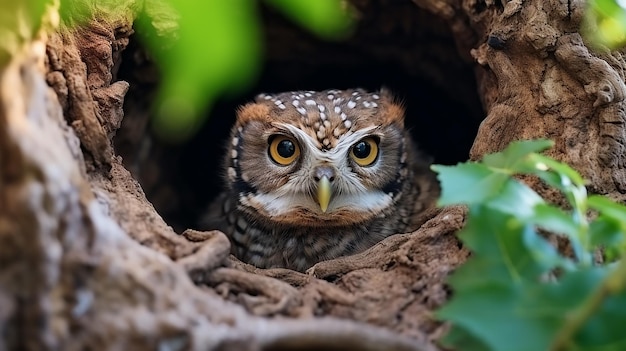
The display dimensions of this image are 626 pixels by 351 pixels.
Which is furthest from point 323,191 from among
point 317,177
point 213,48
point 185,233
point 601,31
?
point 213,48

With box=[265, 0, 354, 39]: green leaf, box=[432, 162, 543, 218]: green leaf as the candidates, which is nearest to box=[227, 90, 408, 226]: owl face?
box=[432, 162, 543, 218]: green leaf

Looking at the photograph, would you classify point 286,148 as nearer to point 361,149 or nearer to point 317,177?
point 317,177

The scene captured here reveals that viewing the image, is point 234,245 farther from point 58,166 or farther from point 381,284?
point 58,166

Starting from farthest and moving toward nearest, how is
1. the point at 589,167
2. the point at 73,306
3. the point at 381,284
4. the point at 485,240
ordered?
the point at 589,167 → the point at 381,284 → the point at 485,240 → the point at 73,306

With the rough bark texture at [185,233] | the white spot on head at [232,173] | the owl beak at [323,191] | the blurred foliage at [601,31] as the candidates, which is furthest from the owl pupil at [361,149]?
the blurred foliage at [601,31]

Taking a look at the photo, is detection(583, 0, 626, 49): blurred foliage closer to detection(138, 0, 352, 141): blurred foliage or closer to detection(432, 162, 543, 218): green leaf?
detection(432, 162, 543, 218): green leaf

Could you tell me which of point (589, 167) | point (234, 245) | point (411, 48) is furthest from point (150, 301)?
point (411, 48)

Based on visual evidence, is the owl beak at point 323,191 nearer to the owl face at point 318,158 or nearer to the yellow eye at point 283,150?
the owl face at point 318,158
